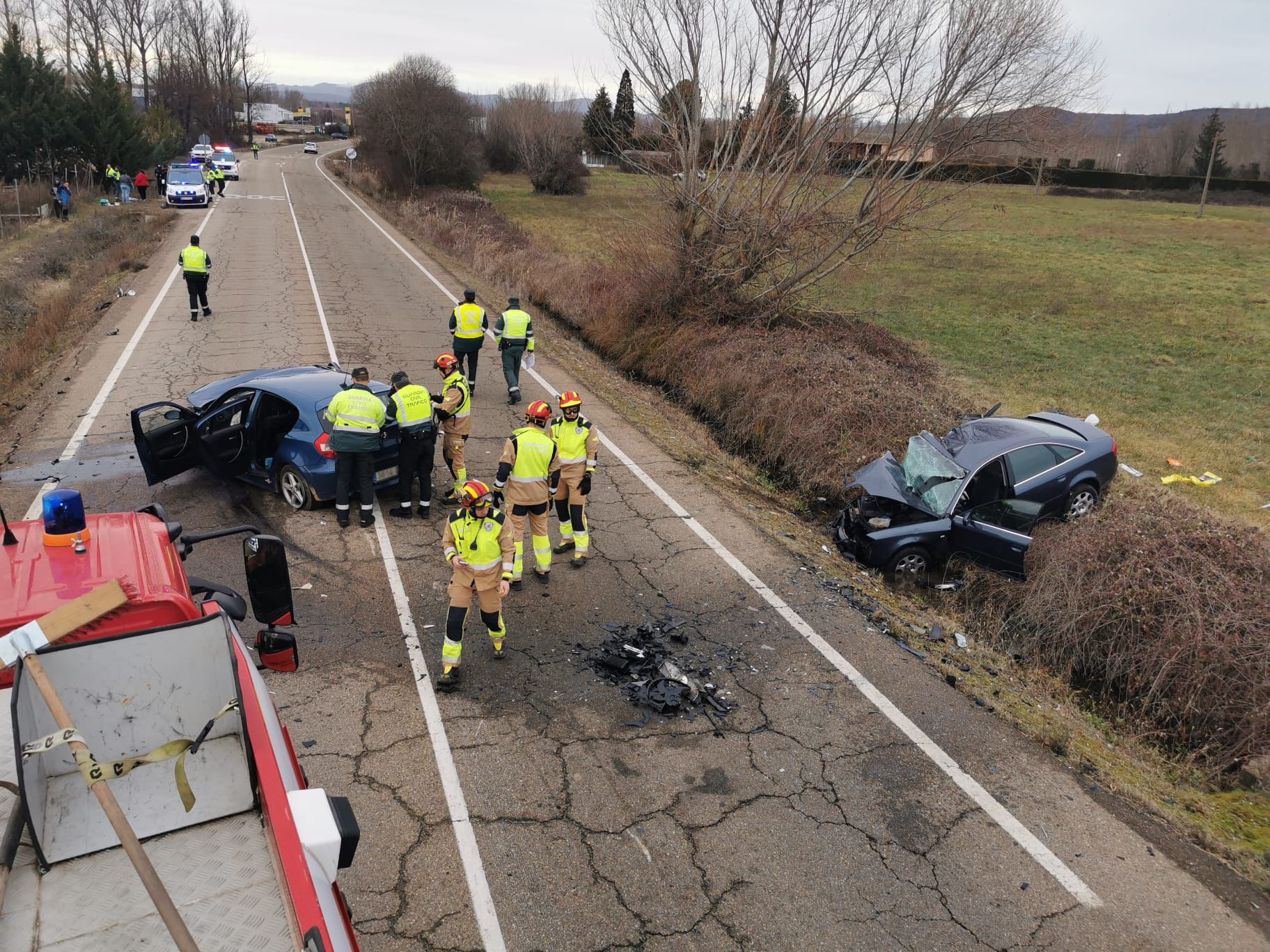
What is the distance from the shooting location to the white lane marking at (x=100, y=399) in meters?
9.26

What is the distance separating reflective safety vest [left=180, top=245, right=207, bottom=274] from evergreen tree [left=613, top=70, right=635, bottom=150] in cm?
874

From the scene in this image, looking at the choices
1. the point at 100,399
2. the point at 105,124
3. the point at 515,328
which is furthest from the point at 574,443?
the point at 105,124

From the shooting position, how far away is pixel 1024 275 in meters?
29.9

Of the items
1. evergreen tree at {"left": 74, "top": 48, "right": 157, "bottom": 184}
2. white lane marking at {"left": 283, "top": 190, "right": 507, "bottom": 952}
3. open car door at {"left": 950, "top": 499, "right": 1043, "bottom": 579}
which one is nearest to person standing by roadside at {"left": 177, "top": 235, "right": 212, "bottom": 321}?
white lane marking at {"left": 283, "top": 190, "right": 507, "bottom": 952}

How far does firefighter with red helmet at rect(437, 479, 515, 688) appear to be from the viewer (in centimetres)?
630

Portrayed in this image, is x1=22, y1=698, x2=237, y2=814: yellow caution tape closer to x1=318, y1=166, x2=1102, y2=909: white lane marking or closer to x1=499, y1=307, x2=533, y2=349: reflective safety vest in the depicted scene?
x1=318, y1=166, x2=1102, y2=909: white lane marking

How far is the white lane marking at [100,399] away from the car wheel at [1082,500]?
422 inches

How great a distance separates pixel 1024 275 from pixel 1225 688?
2644cm

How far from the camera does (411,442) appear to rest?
877 centimetres

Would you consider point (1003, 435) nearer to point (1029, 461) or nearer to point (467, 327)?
point (1029, 461)

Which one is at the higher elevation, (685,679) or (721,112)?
(721,112)

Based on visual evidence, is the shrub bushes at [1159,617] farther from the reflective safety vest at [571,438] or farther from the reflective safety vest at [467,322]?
the reflective safety vest at [467,322]

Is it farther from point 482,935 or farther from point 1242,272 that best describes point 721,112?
point 1242,272

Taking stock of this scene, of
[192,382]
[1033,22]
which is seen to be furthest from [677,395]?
[1033,22]
